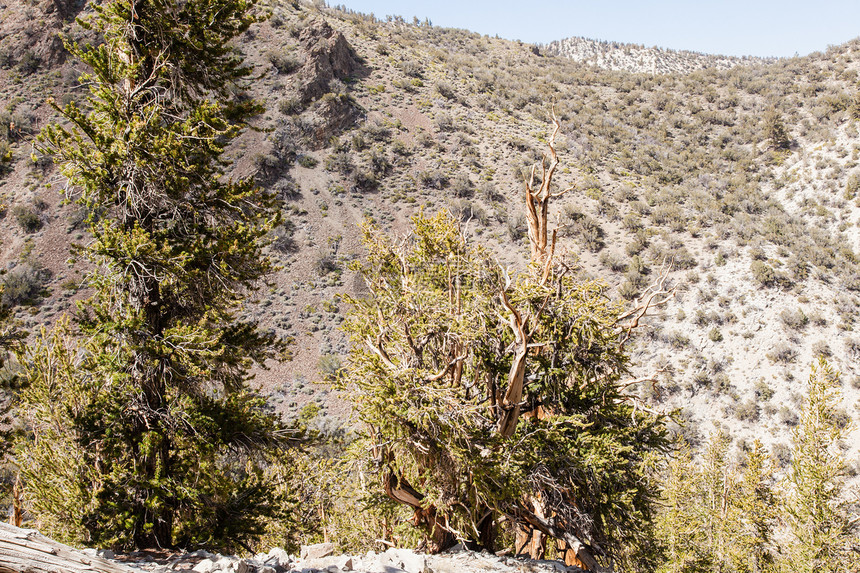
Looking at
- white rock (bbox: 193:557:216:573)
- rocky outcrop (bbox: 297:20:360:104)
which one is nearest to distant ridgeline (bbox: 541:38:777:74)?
rocky outcrop (bbox: 297:20:360:104)

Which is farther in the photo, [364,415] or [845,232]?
[845,232]

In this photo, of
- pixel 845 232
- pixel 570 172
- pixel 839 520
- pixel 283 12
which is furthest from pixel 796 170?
pixel 283 12

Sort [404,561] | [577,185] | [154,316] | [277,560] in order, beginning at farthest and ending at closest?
[577,185] < [154,316] < [404,561] < [277,560]

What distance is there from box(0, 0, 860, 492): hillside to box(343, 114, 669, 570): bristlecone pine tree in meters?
12.1

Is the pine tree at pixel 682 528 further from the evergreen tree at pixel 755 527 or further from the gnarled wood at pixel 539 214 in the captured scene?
the gnarled wood at pixel 539 214

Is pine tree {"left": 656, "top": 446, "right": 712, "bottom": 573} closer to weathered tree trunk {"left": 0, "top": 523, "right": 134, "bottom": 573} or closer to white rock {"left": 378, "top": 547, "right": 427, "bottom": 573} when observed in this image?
white rock {"left": 378, "top": 547, "right": 427, "bottom": 573}

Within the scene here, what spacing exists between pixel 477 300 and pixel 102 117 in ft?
21.9

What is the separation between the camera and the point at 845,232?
3372 centimetres

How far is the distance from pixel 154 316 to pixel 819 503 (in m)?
13.9

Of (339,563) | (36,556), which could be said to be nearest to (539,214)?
(339,563)

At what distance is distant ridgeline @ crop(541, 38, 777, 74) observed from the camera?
88.6m

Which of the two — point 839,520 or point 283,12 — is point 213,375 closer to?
point 839,520

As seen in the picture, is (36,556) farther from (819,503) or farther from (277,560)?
(819,503)

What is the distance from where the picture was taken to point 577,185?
30938 millimetres
